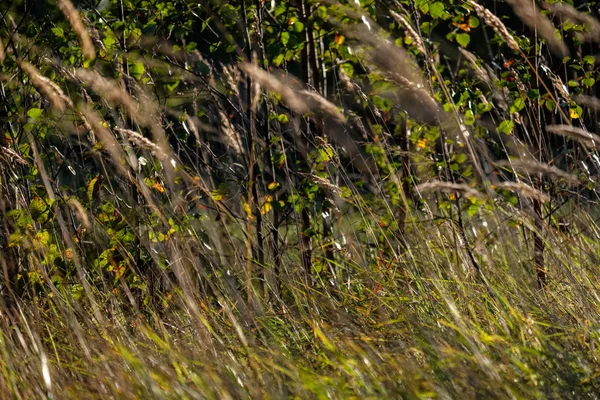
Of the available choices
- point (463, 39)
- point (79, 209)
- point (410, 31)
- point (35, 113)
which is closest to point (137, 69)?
point (35, 113)

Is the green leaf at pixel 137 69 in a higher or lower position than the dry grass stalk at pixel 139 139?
higher

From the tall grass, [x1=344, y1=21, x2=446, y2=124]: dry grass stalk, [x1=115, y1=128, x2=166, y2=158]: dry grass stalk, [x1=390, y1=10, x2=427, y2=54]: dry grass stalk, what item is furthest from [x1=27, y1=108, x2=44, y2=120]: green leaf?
[x1=390, y1=10, x2=427, y2=54]: dry grass stalk

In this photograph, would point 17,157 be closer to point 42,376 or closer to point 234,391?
point 42,376

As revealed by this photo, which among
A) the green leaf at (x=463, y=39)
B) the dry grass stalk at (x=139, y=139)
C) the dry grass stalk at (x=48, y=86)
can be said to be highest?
the dry grass stalk at (x=48, y=86)

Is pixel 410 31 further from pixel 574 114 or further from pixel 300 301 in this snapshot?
pixel 300 301

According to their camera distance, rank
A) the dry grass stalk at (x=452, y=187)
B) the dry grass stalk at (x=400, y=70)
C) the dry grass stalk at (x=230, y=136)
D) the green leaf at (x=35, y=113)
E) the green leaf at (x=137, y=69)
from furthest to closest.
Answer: the dry grass stalk at (x=230, y=136) < the green leaf at (x=137, y=69) < the green leaf at (x=35, y=113) < the dry grass stalk at (x=400, y=70) < the dry grass stalk at (x=452, y=187)

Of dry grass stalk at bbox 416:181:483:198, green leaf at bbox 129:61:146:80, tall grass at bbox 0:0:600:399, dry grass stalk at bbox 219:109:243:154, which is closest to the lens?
tall grass at bbox 0:0:600:399

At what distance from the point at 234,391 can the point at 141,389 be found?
24 centimetres

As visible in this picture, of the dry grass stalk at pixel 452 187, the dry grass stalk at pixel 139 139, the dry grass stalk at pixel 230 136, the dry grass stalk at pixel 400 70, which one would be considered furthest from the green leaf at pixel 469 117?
the dry grass stalk at pixel 139 139

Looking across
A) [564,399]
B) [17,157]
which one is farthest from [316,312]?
[17,157]

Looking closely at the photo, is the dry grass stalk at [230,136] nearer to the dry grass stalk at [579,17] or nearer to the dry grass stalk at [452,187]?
the dry grass stalk at [452,187]

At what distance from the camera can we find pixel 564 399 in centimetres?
201

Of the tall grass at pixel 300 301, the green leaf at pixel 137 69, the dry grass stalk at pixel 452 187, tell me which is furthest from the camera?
the green leaf at pixel 137 69

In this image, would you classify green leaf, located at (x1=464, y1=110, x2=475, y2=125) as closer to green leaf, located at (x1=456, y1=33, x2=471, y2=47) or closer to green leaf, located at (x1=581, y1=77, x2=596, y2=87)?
green leaf, located at (x1=456, y1=33, x2=471, y2=47)
